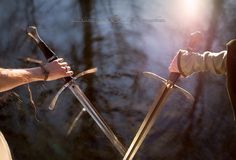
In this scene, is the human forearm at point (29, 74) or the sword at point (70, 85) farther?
the sword at point (70, 85)

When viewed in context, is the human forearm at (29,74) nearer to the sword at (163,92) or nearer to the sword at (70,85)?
the sword at (70,85)

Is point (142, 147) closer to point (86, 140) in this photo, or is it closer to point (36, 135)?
point (86, 140)

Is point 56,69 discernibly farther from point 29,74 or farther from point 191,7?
point 191,7

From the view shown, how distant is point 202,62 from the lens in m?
2.09

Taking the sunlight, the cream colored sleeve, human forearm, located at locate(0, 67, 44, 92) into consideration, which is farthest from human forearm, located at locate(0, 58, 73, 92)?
the sunlight

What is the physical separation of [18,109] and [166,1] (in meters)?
2.46

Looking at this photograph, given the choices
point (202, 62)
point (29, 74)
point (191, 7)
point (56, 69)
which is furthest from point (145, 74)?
point (191, 7)

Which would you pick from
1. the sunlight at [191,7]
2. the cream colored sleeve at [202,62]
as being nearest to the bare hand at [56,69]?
the cream colored sleeve at [202,62]

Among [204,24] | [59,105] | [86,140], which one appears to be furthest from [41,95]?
[204,24]

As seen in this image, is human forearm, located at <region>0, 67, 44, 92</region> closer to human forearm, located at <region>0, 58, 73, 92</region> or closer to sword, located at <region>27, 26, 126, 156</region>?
human forearm, located at <region>0, 58, 73, 92</region>

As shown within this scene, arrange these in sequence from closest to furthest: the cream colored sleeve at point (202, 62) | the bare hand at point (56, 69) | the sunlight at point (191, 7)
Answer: the cream colored sleeve at point (202, 62) → the bare hand at point (56, 69) → the sunlight at point (191, 7)

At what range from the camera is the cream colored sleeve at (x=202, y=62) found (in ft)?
6.55

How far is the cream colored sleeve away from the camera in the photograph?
2.00m

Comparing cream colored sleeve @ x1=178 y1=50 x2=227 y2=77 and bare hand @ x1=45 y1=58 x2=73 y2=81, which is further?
bare hand @ x1=45 y1=58 x2=73 y2=81
